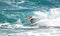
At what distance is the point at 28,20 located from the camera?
1.60m

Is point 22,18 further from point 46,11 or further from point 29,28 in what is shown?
point 46,11

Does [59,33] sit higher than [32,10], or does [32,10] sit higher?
[32,10]

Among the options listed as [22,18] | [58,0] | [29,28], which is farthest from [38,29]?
[58,0]

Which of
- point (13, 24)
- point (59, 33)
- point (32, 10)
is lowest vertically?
point (59, 33)

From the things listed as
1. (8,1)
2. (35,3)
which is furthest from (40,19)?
(8,1)

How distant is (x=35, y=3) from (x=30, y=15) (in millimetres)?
136

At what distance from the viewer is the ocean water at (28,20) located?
5.19 ft

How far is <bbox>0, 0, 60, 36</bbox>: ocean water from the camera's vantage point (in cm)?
158

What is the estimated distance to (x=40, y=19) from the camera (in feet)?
5.21

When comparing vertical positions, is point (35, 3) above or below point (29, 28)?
above

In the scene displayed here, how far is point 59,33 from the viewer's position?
157 centimetres

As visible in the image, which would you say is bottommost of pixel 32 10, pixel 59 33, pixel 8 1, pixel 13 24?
pixel 59 33

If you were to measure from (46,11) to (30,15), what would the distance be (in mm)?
171

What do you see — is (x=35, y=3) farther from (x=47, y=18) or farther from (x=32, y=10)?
(x=47, y=18)
